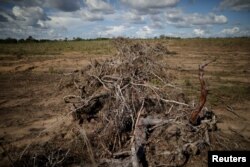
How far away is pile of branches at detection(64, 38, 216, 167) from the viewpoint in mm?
4422

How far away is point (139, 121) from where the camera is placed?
5.00 meters

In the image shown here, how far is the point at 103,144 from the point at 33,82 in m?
7.83

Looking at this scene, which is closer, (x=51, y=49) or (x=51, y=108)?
(x=51, y=108)

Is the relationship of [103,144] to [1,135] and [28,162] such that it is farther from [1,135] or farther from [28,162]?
[1,135]

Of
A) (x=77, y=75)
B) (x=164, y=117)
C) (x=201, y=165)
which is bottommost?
(x=201, y=165)

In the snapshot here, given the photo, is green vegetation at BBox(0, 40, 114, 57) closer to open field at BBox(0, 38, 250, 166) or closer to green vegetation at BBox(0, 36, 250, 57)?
green vegetation at BBox(0, 36, 250, 57)

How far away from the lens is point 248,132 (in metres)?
5.84

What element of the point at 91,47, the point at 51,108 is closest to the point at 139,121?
the point at 51,108

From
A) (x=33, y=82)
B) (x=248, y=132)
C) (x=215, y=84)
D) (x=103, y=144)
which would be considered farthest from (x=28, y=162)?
→ (x=215, y=84)

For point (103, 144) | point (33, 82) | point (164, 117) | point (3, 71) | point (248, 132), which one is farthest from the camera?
point (3, 71)

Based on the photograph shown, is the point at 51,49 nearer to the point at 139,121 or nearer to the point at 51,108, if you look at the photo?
the point at 51,108

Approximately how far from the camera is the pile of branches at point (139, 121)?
14.5 feet

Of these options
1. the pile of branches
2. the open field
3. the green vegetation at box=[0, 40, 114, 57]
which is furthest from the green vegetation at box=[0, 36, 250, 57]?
the pile of branches

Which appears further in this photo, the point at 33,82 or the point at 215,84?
the point at 33,82
